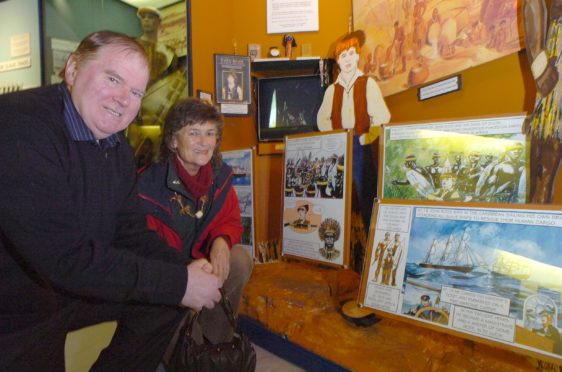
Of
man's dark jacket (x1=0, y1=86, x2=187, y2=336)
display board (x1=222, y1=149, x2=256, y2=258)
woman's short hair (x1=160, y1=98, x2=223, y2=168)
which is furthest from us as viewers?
display board (x1=222, y1=149, x2=256, y2=258)

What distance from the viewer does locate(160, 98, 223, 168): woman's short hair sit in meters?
1.74

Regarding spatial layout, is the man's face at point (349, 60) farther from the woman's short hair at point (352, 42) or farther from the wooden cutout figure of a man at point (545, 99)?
the wooden cutout figure of a man at point (545, 99)

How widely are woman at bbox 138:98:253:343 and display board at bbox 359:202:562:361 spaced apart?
0.61 m

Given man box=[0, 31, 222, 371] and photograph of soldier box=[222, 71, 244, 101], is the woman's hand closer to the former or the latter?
man box=[0, 31, 222, 371]

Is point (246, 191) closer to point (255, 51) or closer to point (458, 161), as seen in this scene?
point (255, 51)

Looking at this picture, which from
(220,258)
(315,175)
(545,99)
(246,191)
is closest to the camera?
(545,99)

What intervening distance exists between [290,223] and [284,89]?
4.16ft

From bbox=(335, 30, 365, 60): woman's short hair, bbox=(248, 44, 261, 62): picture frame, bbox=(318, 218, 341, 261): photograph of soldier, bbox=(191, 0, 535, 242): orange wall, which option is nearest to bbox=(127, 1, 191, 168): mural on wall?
bbox=(191, 0, 535, 242): orange wall

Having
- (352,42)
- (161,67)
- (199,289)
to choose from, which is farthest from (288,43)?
(199,289)

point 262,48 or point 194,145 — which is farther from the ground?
point 262,48

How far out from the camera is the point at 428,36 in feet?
7.31

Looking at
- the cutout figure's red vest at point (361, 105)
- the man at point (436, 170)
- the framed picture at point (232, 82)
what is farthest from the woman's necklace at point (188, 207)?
the framed picture at point (232, 82)

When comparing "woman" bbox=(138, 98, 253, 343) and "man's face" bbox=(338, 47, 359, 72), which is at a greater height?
"man's face" bbox=(338, 47, 359, 72)

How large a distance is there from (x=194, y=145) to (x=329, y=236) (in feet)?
2.99
